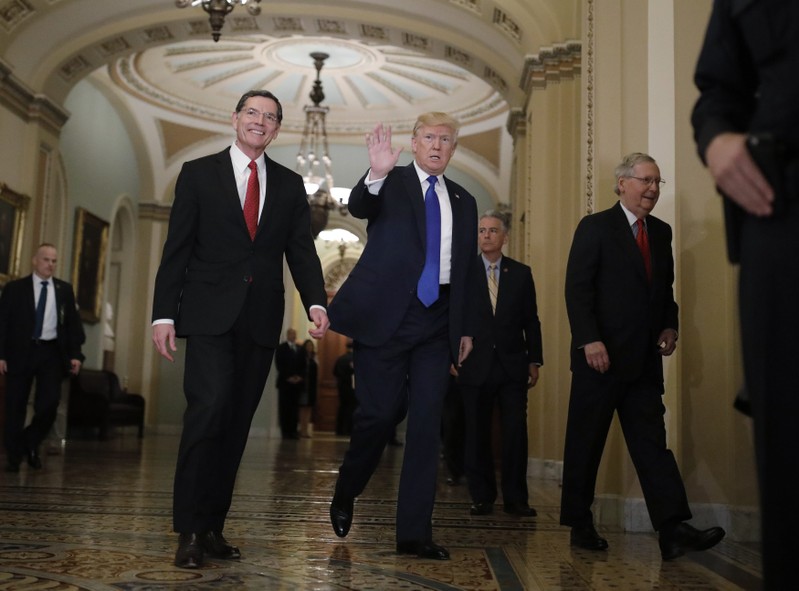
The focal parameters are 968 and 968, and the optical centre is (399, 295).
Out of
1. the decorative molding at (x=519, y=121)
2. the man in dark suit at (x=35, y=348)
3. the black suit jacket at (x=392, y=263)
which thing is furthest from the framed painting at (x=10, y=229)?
the black suit jacket at (x=392, y=263)

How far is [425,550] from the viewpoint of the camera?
3.25 meters

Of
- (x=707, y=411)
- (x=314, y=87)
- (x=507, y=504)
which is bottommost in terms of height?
(x=507, y=504)

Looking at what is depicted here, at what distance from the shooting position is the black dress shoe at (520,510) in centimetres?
484

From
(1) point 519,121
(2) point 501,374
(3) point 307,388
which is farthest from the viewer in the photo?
(3) point 307,388

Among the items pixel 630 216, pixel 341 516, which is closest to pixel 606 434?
pixel 630 216

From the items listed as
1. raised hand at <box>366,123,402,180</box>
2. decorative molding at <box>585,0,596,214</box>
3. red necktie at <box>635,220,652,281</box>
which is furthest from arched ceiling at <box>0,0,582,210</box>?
raised hand at <box>366,123,402,180</box>

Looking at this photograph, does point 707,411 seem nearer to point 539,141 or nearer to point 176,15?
point 539,141

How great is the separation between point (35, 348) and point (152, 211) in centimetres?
840

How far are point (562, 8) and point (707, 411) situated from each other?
5.32m

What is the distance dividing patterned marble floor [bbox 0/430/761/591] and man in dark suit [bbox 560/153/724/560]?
1.05ft

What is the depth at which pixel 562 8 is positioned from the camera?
855cm

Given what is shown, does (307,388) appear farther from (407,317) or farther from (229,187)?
(229,187)

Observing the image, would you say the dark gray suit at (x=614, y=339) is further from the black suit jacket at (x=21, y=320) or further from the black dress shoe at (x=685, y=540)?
the black suit jacket at (x=21, y=320)

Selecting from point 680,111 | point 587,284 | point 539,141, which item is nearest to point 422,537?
point 587,284
